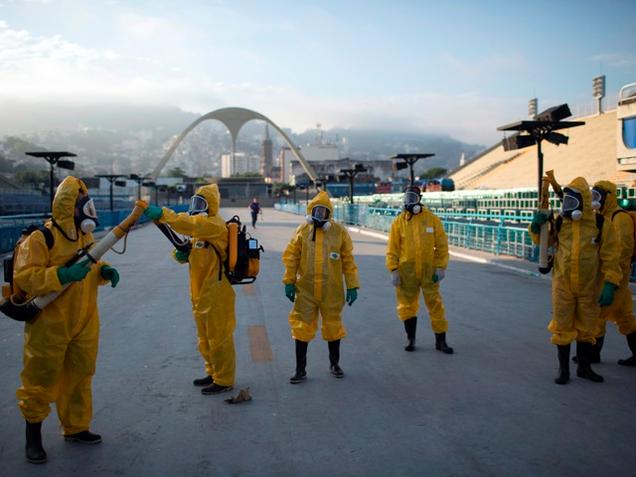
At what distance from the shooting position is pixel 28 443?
370 centimetres

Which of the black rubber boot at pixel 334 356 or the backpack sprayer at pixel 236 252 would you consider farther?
the black rubber boot at pixel 334 356

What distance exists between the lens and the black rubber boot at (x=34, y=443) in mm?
3652

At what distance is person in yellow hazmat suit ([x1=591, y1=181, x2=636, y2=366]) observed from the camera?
571 centimetres

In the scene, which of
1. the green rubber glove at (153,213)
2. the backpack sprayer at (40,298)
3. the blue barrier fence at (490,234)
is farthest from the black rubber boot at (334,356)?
the blue barrier fence at (490,234)

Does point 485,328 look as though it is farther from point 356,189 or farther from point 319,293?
point 356,189

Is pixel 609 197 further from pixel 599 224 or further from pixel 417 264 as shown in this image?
pixel 417 264

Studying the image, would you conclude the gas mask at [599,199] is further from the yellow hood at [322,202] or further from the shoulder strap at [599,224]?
the yellow hood at [322,202]

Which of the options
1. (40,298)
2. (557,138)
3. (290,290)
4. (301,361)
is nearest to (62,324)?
(40,298)

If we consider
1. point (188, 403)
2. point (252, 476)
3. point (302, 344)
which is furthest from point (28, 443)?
point (302, 344)

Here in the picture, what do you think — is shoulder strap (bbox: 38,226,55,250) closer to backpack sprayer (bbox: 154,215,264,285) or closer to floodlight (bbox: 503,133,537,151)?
backpack sprayer (bbox: 154,215,264,285)

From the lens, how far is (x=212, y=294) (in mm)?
4766

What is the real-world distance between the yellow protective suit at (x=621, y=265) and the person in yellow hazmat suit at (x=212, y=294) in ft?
12.5

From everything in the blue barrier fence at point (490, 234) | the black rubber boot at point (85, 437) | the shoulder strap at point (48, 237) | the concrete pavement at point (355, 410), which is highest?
the shoulder strap at point (48, 237)

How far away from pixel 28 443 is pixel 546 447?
3.61 m
